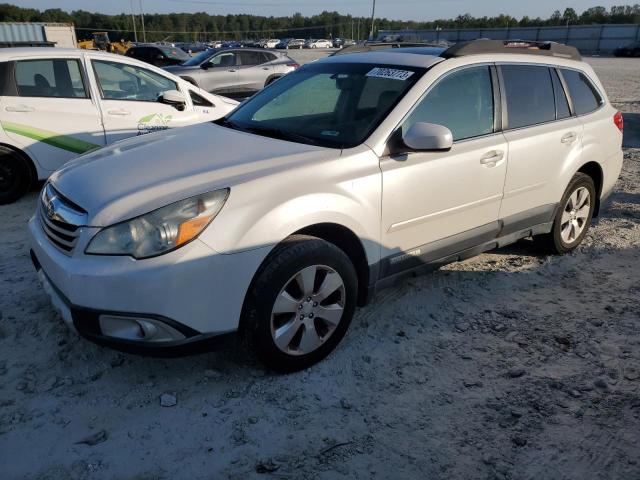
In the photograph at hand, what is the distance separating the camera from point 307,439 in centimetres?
257

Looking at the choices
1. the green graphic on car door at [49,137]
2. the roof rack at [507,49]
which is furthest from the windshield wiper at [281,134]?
the green graphic on car door at [49,137]

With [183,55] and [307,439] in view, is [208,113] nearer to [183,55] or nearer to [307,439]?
[307,439]

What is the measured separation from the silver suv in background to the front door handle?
431 inches

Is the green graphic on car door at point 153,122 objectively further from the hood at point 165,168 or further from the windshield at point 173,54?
the windshield at point 173,54

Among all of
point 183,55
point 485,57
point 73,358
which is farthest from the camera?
point 183,55

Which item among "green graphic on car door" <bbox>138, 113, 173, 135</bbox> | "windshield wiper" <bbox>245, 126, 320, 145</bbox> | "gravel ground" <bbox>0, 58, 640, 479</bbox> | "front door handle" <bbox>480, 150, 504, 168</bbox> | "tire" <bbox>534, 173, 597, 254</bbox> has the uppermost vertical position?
"windshield wiper" <bbox>245, 126, 320, 145</bbox>

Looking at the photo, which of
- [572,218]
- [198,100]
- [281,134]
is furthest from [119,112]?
[572,218]

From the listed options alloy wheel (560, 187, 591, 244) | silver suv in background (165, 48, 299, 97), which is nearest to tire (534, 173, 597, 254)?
alloy wheel (560, 187, 591, 244)

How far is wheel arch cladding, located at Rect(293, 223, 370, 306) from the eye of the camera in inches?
119

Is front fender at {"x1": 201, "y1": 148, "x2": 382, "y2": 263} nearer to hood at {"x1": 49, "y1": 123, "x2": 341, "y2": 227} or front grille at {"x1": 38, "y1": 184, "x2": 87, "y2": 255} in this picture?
hood at {"x1": 49, "y1": 123, "x2": 341, "y2": 227}

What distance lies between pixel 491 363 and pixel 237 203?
1810 mm

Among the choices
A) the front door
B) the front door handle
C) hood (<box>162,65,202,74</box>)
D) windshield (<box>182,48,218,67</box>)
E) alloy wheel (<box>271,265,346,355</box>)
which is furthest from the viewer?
windshield (<box>182,48,218,67</box>)

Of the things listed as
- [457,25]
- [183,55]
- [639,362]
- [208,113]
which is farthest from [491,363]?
[457,25]

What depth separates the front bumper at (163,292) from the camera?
8.13 ft
